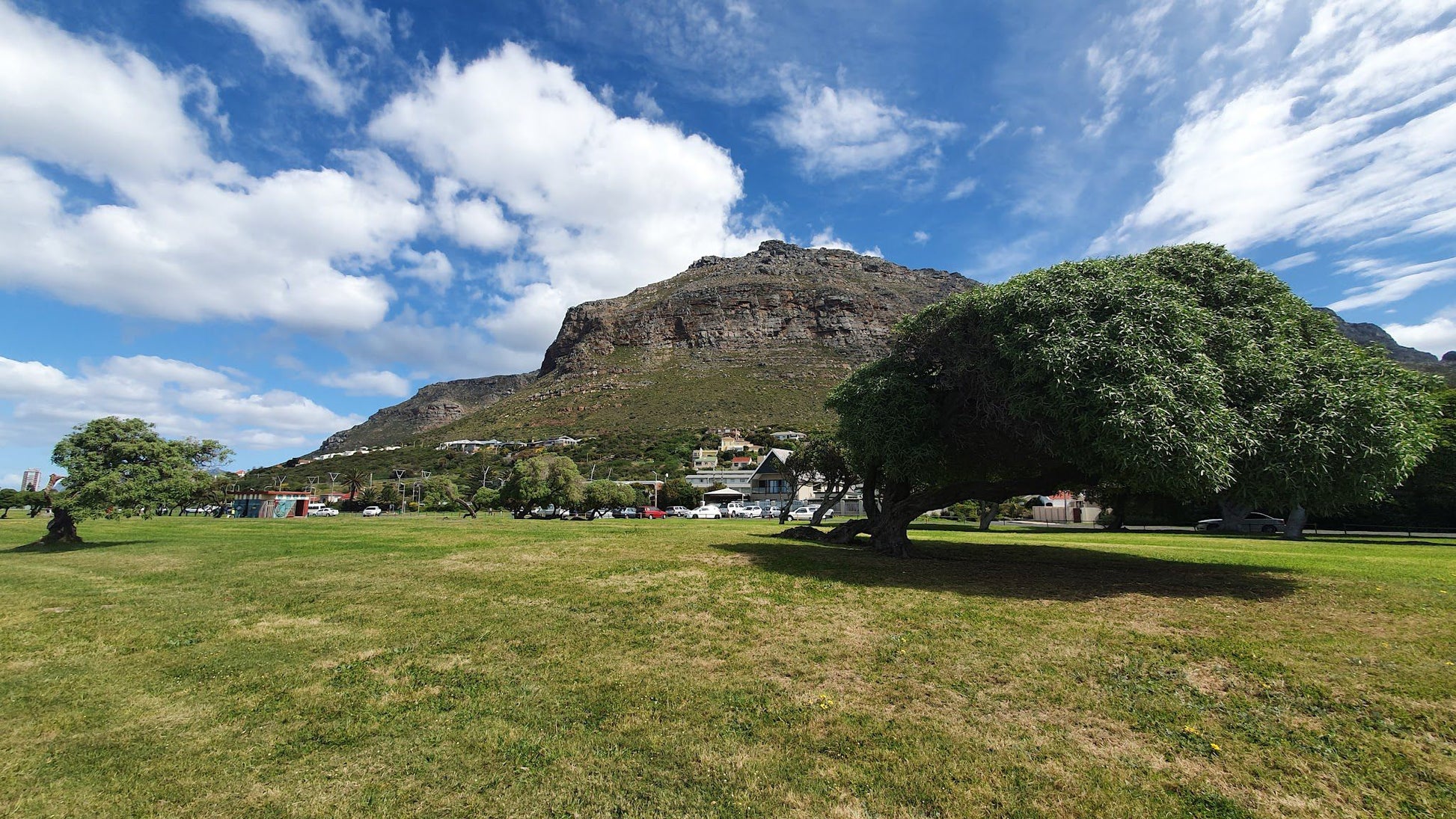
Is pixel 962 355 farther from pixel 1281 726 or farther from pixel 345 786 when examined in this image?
pixel 345 786

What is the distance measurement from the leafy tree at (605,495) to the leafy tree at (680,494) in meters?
22.1

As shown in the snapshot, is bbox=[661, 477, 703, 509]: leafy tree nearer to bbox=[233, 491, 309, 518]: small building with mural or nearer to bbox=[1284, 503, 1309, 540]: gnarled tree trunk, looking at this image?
bbox=[233, 491, 309, 518]: small building with mural

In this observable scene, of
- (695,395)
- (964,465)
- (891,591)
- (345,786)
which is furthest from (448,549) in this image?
(695,395)

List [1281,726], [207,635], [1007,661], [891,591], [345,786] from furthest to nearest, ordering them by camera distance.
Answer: [891,591], [207,635], [1007,661], [1281,726], [345,786]

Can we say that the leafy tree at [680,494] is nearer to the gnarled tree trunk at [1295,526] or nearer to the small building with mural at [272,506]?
the small building with mural at [272,506]

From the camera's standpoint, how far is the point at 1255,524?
4481cm

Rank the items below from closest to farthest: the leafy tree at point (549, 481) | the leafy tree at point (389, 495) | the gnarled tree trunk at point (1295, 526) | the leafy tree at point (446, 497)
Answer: the gnarled tree trunk at point (1295, 526), the leafy tree at point (549, 481), the leafy tree at point (446, 497), the leafy tree at point (389, 495)

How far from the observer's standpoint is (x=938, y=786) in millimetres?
5426

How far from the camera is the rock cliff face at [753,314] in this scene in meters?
144

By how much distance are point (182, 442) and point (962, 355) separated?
104 feet

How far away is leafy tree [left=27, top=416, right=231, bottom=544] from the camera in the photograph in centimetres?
2356

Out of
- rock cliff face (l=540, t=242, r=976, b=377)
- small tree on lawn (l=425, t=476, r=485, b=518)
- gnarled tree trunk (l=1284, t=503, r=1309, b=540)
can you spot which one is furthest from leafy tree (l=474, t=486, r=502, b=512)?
rock cliff face (l=540, t=242, r=976, b=377)

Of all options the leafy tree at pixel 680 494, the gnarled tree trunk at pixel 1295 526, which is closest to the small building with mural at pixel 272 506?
the leafy tree at pixel 680 494

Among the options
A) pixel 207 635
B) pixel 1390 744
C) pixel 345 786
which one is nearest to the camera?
pixel 345 786
